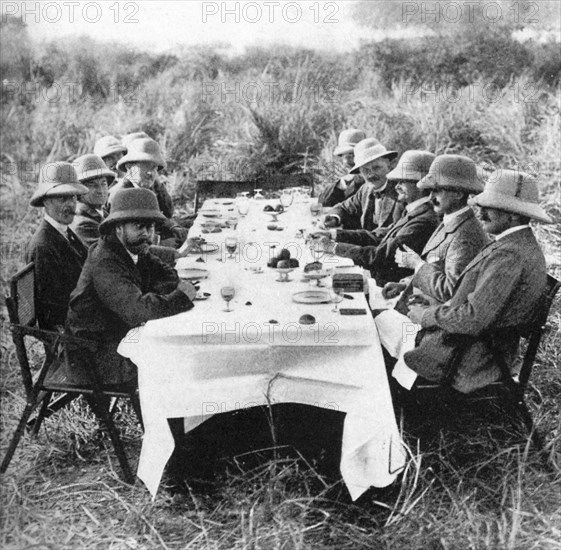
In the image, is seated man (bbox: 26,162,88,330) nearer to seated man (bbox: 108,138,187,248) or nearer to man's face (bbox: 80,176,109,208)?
man's face (bbox: 80,176,109,208)

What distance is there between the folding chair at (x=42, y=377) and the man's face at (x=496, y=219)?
2.03 metres

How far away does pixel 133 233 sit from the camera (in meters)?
3.42

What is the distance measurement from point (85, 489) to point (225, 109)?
8575 mm

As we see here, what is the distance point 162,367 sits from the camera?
9.68 feet

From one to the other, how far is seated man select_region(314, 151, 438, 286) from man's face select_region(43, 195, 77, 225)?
1.62 m

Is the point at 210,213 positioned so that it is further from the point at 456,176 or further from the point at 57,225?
the point at 456,176

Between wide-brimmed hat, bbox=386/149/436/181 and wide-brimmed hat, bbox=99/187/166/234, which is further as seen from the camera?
wide-brimmed hat, bbox=386/149/436/181

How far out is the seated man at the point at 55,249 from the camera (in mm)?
3625

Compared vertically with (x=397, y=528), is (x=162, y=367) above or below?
above

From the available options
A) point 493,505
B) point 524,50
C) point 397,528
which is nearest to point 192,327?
point 397,528

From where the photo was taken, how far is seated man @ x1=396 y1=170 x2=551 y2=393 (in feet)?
9.98

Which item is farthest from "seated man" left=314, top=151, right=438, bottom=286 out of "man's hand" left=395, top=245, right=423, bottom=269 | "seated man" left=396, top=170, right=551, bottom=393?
"seated man" left=396, top=170, right=551, bottom=393

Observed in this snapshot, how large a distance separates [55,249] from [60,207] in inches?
11.5

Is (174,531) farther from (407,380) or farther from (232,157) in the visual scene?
(232,157)
